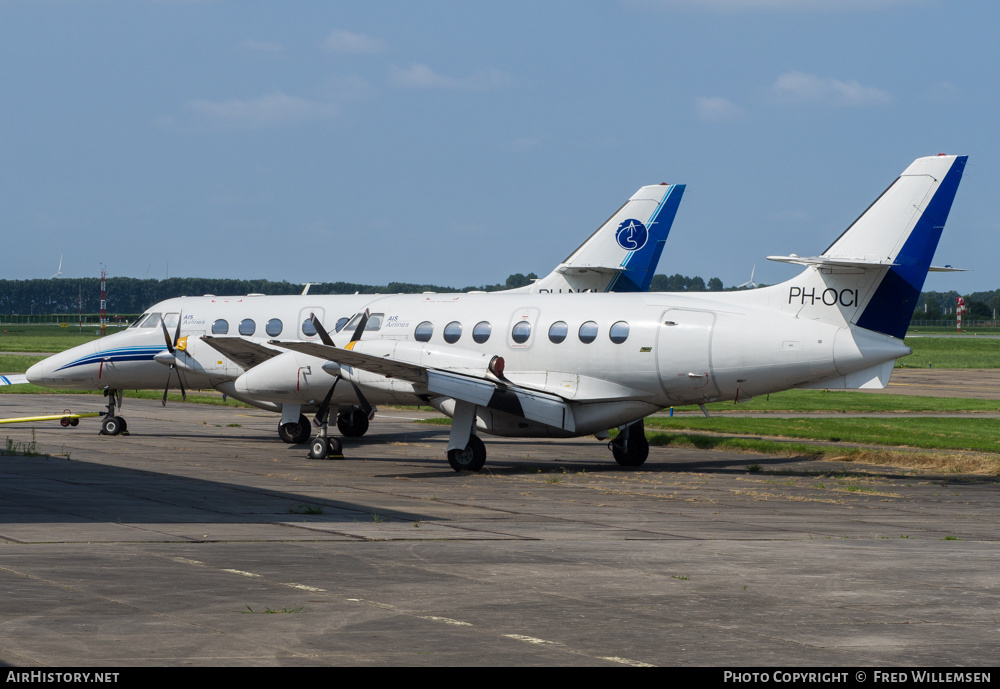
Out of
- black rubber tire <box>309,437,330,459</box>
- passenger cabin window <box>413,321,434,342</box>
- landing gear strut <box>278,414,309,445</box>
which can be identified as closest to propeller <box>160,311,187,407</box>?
landing gear strut <box>278,414,309,445</box>

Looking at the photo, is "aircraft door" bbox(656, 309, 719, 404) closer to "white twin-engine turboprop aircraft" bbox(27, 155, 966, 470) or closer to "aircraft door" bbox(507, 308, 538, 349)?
"white twin-engine turboprop aircraft" bbox(27, 155, 966, 470)

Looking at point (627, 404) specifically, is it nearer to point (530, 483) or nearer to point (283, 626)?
point (530, 483)

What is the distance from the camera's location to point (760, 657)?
28.3ft

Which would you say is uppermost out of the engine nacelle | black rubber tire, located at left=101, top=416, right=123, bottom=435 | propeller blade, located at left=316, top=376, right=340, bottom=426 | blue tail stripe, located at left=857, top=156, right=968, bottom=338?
blue tail stripe, located at left=857, top=156, right=968, bottom=338

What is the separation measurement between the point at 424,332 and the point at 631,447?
555cm

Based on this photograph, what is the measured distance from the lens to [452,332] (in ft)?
86.8

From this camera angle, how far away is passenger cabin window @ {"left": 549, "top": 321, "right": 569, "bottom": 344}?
2497cm

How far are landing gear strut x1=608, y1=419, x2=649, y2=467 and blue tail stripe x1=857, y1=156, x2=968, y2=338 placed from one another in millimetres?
5536

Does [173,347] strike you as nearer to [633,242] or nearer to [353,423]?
[353,423]

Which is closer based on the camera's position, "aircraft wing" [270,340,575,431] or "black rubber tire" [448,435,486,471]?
"aircraft wing" [270,340,575,431]

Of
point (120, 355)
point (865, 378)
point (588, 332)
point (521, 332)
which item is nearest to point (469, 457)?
point (521, 332)

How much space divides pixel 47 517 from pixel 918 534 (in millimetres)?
12149

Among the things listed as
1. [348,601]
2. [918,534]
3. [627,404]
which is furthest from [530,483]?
[348,601]

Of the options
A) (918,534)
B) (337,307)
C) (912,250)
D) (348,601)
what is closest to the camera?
(348,601)
